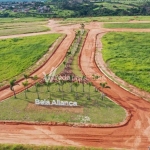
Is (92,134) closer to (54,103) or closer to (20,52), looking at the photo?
(54,103)

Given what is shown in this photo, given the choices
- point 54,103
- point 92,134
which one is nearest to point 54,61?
point 54,103

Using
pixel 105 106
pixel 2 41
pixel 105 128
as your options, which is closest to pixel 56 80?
pixel 105 106

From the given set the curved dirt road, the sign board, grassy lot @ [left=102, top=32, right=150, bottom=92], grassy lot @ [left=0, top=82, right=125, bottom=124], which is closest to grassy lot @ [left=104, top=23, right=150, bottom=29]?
grassy lot @ [left=102, top=32, right=150, bottom=92]

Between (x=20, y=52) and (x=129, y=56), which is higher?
(x=129, y=56)

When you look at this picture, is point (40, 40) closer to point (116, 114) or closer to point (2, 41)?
point (2, 41)

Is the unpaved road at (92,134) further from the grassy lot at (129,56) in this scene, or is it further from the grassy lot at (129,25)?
the grassy lot at (129,25)

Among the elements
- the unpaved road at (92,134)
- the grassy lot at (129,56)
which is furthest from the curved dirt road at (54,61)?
the unpaved road at (92,134)
